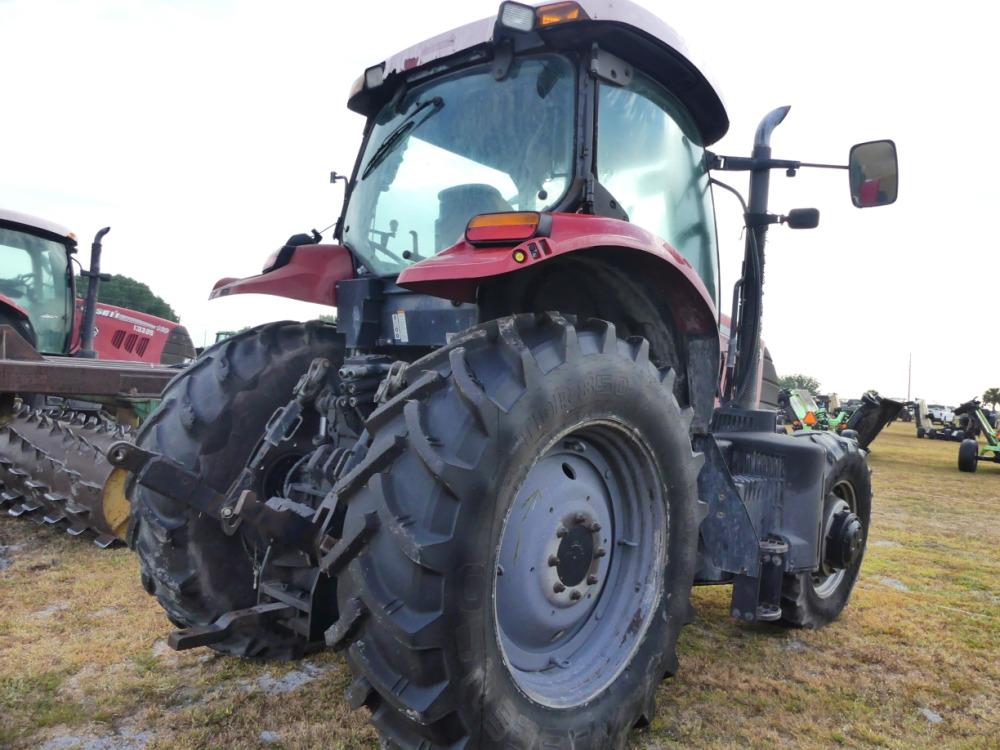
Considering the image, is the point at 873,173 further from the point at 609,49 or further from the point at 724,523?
the point at 724,523

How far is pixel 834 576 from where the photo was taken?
145 inches

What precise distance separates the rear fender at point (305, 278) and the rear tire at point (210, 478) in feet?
0.72

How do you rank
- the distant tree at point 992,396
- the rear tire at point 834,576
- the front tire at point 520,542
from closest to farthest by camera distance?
the front tire at point 520,542, the rear tire at point 834,576, the distant tree at point 992,396

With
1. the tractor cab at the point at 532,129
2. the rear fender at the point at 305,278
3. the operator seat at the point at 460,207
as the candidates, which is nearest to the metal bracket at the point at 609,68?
the tractor cab at the point at 532,129

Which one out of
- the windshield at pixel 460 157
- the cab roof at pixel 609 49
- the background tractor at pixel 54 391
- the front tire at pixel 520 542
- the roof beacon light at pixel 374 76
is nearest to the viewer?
the front tire at pixel 520 542

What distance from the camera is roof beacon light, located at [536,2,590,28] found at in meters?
2.29

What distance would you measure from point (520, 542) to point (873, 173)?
2.29 metres

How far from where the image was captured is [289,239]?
3178 millimetres

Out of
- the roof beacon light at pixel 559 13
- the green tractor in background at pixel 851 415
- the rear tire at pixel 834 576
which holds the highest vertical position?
the roof beacon light at pixel 559 13

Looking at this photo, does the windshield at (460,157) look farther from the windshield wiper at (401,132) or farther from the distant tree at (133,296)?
the distant tree at (133,296)

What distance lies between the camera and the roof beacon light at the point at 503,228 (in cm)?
195

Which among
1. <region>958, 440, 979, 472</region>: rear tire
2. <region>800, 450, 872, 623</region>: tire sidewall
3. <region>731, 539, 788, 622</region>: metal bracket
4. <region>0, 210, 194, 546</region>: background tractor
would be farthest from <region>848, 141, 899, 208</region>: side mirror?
<region>958, 440, 979, 472</region>: rear tire

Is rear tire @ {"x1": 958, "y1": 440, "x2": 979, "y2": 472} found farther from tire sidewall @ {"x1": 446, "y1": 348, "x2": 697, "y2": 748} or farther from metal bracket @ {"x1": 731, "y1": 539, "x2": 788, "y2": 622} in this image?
tire sidewall @ {"x1": 446, "y1": 348, "x2": 697, "y2": 748}

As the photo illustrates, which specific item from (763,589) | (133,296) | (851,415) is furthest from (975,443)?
(133,296)
